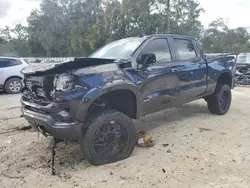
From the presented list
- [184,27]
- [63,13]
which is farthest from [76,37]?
[184,27]

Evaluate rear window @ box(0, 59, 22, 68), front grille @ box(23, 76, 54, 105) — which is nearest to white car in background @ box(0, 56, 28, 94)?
rear window @ box(0, 59, 22, 68)

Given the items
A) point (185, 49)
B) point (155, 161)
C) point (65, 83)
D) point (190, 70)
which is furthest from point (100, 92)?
point (185, 49)

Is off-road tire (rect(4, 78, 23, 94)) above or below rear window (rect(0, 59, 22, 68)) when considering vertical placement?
below

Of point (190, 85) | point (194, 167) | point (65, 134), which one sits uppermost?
point (190, 85)

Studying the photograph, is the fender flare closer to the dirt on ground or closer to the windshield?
the windshield

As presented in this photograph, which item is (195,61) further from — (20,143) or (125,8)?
(125,8)

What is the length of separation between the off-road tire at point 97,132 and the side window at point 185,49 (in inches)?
77.1

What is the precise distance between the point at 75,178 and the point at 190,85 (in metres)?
2.92

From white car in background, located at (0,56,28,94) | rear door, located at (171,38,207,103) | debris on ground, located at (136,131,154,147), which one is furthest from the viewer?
white car in background, located at (0,56,28,94)

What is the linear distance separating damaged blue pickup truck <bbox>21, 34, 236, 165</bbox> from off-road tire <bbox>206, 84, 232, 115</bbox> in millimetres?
1209

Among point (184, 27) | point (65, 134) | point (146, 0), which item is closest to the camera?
point (65, 134)

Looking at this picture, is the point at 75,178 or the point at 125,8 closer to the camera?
the point at 75,178

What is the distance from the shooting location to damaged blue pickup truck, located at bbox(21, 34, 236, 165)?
121 inches

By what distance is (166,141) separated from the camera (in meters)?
4.35
